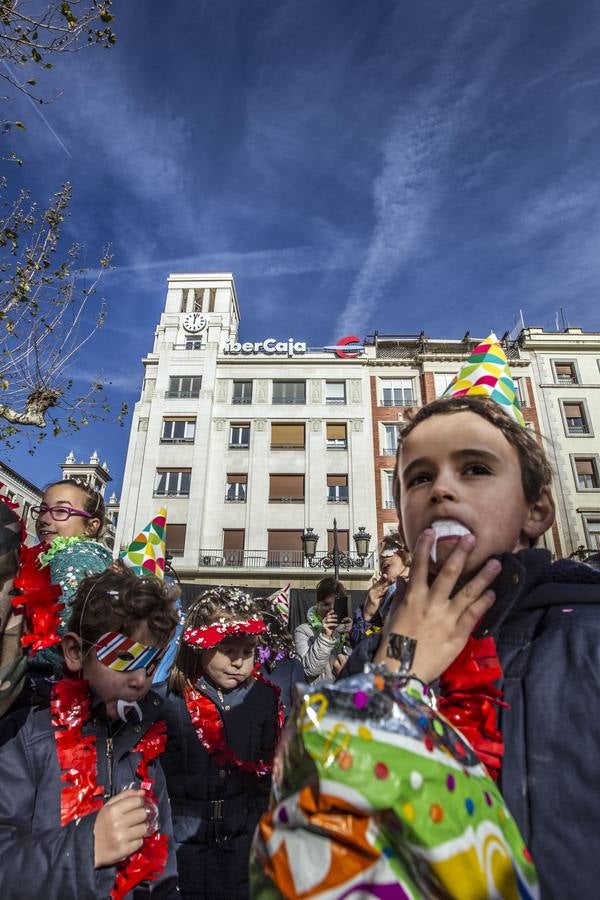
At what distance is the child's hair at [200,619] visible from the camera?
3.14m

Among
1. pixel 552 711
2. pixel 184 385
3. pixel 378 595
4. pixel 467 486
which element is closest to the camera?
pixel 552 711

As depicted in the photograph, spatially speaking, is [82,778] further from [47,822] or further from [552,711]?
[552,711]

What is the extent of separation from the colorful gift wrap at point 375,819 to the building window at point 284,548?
2202 cm

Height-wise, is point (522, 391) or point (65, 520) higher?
point (522, 391)

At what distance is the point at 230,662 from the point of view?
3.09 metres

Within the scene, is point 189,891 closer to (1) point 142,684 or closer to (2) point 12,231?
(1) point 142,684

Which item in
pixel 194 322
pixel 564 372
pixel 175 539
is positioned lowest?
pixel 175 539

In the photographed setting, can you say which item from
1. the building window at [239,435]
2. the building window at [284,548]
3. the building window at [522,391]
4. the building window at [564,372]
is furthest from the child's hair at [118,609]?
the building window at [564,372]

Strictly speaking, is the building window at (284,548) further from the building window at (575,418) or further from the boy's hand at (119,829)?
the boy's hand at (119,829)

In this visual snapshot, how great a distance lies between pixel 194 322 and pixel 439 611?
2924cm

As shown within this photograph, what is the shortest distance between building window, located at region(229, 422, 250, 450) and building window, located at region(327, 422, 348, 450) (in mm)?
4094

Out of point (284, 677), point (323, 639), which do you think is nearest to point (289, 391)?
point (323, 639)

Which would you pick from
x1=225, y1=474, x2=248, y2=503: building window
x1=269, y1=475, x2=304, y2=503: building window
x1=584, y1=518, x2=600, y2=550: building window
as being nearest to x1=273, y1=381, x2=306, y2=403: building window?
x1=269, y1=475, x2=304, y2=503: building window

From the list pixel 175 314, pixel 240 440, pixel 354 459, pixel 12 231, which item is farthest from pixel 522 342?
pixel 12 231
